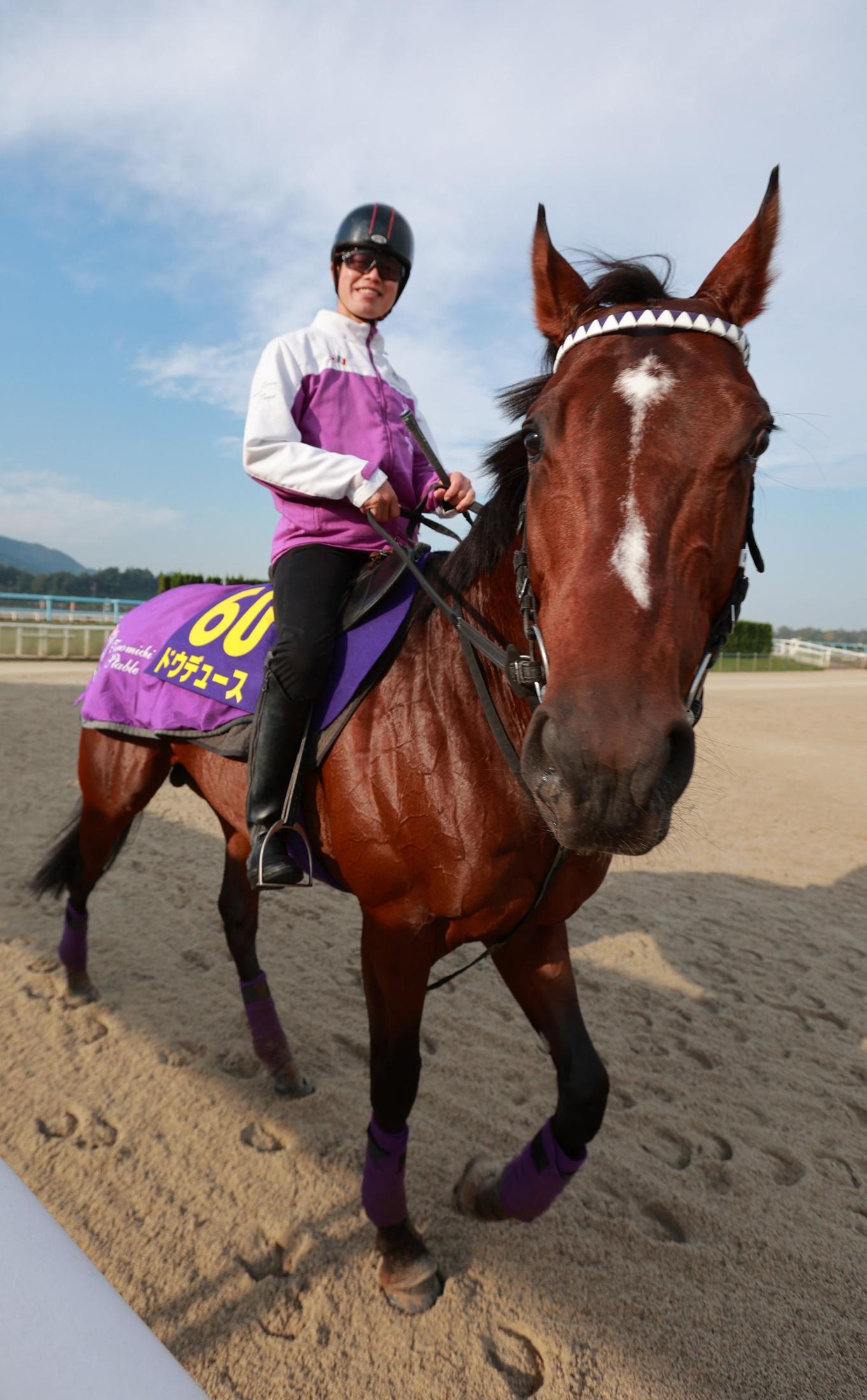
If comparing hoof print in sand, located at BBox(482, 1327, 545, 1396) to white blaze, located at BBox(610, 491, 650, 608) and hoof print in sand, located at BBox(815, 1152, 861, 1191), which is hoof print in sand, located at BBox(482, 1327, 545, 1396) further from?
white blaze, located at BBox(610, 491, 650, 608)

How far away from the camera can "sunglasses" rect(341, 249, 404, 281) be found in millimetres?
2676

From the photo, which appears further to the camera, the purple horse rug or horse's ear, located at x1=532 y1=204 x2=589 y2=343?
the purple horse rug

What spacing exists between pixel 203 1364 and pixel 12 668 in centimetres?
1714

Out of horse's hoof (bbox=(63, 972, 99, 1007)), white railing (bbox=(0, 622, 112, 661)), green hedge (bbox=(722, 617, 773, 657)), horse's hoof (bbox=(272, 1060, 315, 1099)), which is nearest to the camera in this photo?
horse's hoof (bbox=(272, 1060, 315, 1099))

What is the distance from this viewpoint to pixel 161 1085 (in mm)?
3141

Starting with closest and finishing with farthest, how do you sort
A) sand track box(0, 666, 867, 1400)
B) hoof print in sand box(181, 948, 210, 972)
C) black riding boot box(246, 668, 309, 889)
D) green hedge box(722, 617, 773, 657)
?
1. sand track box(0, 666, 867, 1400)
2. black riding boot box(246, 668, 309, 889)
3. hoof print in sand box(181, 948, 210, 972)
4. green hedge box(722, 617, 773, 657)

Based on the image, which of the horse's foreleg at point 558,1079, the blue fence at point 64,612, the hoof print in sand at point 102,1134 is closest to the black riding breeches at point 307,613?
the horse's foreleg at point 558,1079

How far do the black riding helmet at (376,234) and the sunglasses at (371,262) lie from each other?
0.02 metres

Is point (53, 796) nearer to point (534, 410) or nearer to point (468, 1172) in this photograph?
point (468, 1172)

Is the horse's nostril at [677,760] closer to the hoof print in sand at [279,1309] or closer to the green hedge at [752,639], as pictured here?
the hoof print in sand at [279,1309]

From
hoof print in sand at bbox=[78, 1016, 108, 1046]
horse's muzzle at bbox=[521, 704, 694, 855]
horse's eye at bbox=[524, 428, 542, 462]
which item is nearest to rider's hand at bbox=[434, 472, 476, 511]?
horse's eye at bbox=[524, 428, 542, 462]

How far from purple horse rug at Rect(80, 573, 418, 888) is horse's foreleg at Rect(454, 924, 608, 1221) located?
744 mm

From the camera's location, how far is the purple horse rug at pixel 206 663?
7.91 feet

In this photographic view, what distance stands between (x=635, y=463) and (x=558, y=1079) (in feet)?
5.75
